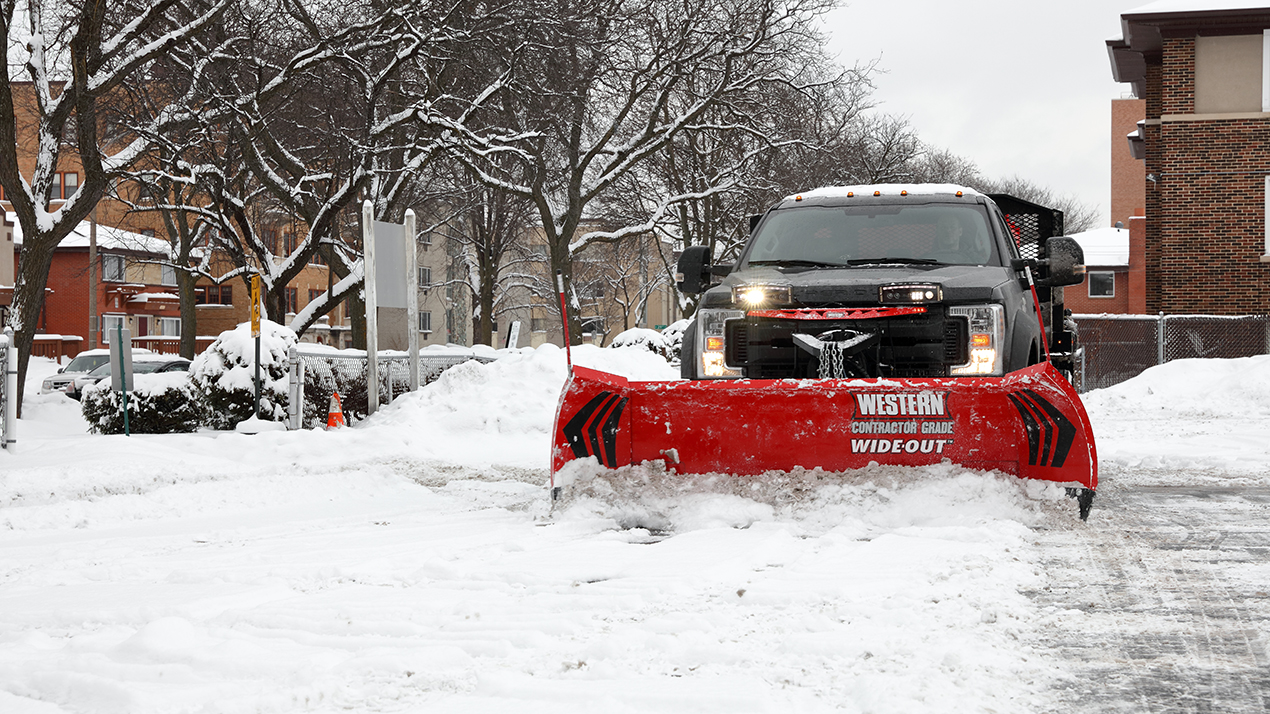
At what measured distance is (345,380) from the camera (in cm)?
1616

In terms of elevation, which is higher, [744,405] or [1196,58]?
[1196,58]

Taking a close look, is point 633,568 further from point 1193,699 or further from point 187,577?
point 1193,699

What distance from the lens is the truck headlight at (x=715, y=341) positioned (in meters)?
7.00

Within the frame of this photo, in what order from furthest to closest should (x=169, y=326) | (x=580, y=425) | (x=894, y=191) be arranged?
(x=169, y=326) → (x=894, y=191) → (x=580, y=425)

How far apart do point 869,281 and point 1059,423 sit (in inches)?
52.2

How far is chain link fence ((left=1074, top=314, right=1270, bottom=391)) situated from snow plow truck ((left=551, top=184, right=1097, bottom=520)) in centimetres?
1726

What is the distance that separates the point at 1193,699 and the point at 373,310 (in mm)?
12225

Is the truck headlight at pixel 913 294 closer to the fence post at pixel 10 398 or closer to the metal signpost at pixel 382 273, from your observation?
the fence post at pixel 10 398

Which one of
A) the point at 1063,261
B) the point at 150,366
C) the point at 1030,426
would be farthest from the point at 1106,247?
the point at 1030,426

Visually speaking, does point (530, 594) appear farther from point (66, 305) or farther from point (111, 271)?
point (111, 271)

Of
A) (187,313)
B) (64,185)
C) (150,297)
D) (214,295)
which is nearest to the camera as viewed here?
(187,313)

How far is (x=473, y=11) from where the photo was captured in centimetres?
2058

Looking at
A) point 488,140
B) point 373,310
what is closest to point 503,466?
point 373,310

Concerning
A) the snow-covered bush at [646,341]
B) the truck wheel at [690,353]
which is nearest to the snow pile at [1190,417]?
the truck wheel at [690,353]
